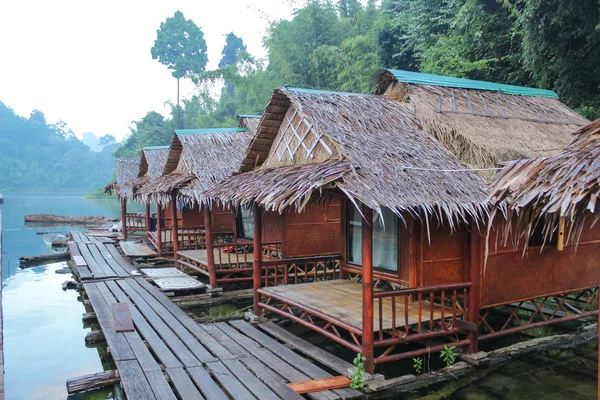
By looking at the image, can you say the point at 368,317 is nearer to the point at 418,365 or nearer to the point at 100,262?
the point at 418,365

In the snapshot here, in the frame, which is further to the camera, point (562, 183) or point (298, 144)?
point (298, 144)

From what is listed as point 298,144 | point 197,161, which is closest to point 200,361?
point 298,144

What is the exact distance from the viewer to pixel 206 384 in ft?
17.2

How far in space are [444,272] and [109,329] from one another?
17.7 ft

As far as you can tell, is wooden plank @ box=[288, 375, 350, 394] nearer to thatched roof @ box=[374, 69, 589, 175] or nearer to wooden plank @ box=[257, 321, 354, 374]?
wooden plank @ box=[257, 321, 354, 374]

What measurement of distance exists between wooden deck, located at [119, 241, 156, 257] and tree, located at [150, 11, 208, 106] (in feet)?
139

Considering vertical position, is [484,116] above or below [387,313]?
above

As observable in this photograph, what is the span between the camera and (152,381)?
5.32 metres

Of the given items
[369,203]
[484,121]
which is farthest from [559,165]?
[484,121]

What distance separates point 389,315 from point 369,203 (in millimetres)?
2145

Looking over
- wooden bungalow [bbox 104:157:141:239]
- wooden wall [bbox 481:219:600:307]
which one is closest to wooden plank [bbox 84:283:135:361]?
wooden wall [bbox 481:219:600:307]

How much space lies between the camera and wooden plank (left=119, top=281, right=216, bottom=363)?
6.24m

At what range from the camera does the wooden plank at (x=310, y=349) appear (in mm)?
5766

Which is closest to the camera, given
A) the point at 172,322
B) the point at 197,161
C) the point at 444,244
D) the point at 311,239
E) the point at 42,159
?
the point at 444,244
